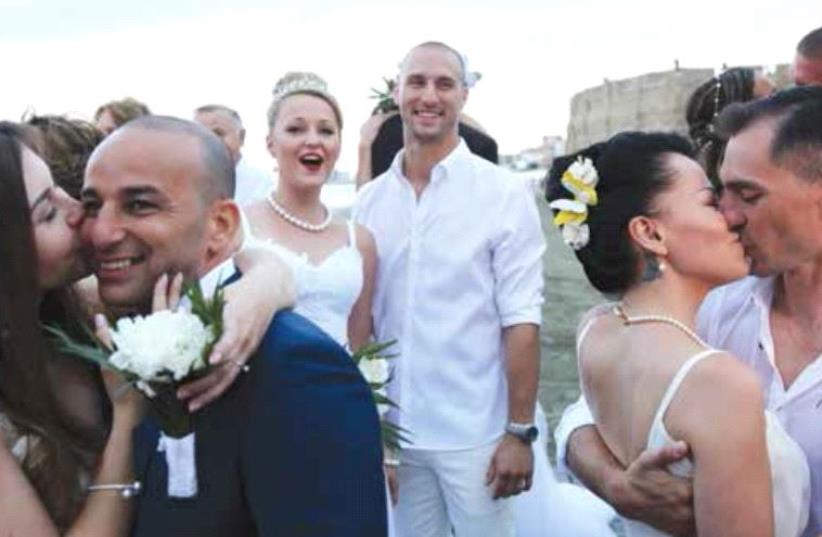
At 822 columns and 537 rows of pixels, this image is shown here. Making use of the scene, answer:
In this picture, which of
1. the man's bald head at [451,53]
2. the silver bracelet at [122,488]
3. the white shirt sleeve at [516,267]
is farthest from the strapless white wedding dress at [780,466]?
the man's bald head at [451,53]

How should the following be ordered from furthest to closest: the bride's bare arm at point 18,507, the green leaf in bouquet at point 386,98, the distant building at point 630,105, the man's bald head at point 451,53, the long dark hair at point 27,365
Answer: the distant building at point 630,105 → the green leaf in bouquet at point 386,98 → the man's bald head at point 451,53 → the long dark hair at point 27,365 → the bride's bare arm at point 18,507

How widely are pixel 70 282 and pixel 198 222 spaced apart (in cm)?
42

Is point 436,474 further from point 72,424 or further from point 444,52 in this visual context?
point 72,424

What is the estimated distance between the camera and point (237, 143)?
7.52 meters

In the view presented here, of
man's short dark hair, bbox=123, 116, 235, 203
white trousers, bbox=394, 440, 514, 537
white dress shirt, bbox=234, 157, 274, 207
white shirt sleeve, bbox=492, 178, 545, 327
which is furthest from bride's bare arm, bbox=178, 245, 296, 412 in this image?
white dress shirt, bbox=234, 157, 274, 207

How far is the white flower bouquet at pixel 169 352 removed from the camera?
6.81ft

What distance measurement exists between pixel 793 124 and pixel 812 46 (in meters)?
2.10

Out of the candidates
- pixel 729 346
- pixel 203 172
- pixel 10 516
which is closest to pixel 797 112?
pixel 729 346

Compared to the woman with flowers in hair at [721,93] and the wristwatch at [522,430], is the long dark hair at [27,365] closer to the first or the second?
the wristwatch at [522,430]

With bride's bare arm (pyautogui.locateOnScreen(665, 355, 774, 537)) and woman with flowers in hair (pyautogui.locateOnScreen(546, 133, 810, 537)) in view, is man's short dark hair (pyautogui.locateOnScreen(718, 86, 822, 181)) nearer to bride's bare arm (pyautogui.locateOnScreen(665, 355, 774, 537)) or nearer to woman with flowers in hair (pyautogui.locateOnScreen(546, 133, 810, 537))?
woman with flowers in hair (pyautogui.locateOnScreen(546, 133, 810, 537))

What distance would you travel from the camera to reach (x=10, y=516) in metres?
2.26

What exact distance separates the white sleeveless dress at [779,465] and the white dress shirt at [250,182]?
4.83 meters

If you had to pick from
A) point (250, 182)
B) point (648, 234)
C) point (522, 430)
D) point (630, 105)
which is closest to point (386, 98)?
point (250, 182)

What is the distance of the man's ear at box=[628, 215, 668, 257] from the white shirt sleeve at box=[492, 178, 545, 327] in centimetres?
187
